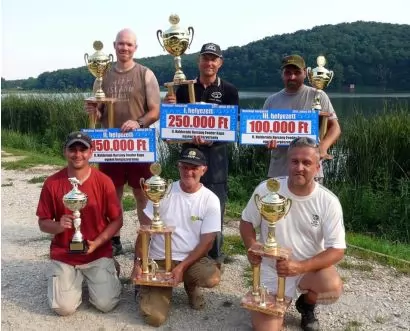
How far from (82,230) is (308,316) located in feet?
6.06

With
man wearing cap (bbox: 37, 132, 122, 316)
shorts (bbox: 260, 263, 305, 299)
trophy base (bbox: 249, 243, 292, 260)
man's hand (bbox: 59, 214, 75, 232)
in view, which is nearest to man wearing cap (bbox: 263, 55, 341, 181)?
shorts (bbox: 260, 263, 305, 299)

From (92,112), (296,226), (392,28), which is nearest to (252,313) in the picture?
(296,226)

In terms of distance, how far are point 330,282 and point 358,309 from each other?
0.75 meters

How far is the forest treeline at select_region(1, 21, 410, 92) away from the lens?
2030 centimetres

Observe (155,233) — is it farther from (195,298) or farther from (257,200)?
(257,200)

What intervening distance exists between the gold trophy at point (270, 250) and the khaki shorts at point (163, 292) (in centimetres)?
48

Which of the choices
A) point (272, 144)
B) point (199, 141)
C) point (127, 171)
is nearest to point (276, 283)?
point (272, 144)

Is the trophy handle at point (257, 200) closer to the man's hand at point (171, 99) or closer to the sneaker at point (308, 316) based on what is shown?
the sneaker at point (308, 316)

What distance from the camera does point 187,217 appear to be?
12.6ft

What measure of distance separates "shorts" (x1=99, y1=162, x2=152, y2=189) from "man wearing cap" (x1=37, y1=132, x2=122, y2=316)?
2.76 ft

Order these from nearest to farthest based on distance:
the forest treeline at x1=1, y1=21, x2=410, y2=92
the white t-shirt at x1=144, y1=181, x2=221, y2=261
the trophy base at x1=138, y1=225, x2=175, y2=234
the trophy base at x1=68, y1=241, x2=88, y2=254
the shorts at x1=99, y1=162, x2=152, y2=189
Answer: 1. the trophy base at x1=138, y1=225, x2=175, y2=234
2. the trophy base at x1=68, y1=241, x2=88, y2=254
3. the white t-shirt at x1=144, y1=181, x2=221, y2=261
4. the shorts at x1=99, y1=162, x2=152, y2=189
5. the forest treeline at x1=1, y1=21, x2=410, y2=92

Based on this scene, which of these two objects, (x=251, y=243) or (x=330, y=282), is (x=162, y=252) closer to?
(x=251, y=243)

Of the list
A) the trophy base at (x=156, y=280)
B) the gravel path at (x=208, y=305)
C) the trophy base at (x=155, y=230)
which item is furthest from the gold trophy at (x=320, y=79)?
the trophy base at (x=156, y=280)

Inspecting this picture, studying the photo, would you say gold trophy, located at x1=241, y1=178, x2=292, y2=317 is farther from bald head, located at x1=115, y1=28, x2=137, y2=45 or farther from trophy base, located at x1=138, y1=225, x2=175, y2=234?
bald head, located at x1=115, y1=28, x2=137, y2=45
